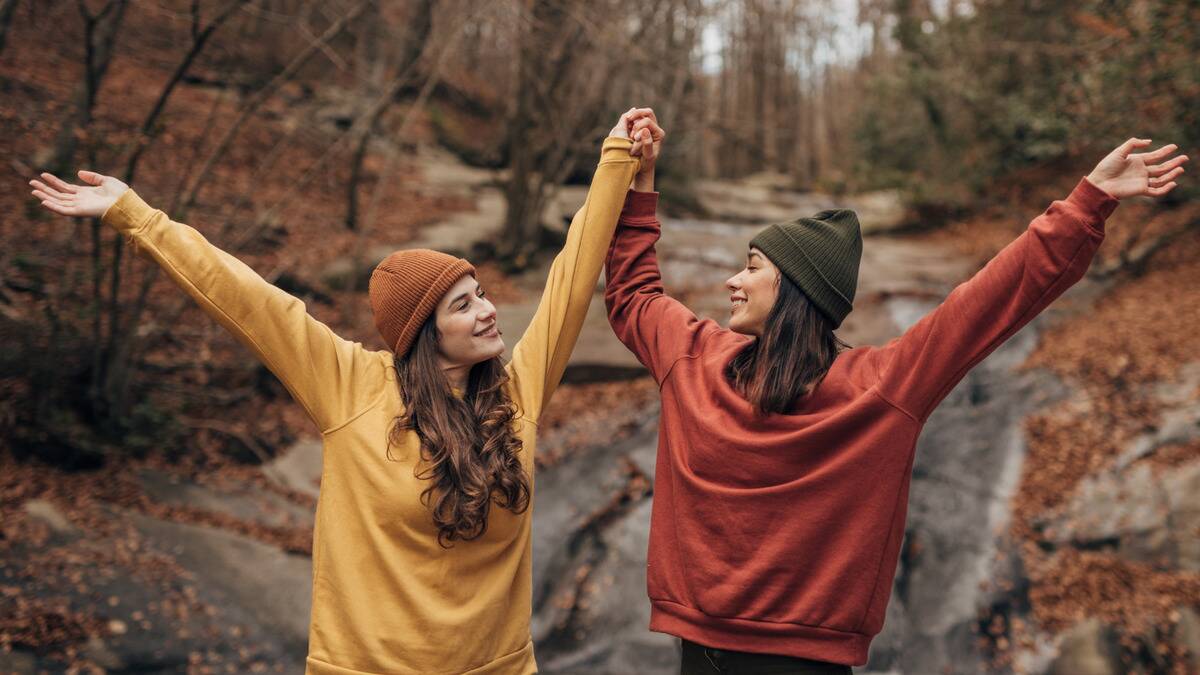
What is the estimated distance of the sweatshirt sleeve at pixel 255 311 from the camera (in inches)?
102

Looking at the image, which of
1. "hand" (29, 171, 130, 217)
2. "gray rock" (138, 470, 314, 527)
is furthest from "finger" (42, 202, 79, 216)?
"gray rock" (138, 470, 314, 527)

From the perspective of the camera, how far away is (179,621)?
597cm

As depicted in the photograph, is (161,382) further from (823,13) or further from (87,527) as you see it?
(823,13)

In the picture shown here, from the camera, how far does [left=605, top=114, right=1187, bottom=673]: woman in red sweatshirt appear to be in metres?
2.38

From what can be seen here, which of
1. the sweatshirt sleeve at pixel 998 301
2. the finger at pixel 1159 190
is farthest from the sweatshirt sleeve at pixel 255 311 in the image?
the finger at pixel 1159 190

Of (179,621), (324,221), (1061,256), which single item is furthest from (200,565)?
(324,221)

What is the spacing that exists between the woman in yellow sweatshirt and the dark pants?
0.54 meters

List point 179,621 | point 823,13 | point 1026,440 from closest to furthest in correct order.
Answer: point 179,621 → point 1026,440 → point 823,13

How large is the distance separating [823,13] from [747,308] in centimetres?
3215

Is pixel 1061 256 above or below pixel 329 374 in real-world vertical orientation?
above

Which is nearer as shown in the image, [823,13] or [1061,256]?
[1061,256]

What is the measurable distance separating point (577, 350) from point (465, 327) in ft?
25.5

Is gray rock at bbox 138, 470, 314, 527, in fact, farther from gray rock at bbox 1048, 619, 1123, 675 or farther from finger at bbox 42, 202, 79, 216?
gray rock at bbox 1048, 619, 1123, 675

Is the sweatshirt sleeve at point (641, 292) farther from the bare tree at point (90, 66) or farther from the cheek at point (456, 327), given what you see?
the bare tree at point (90, 66)
